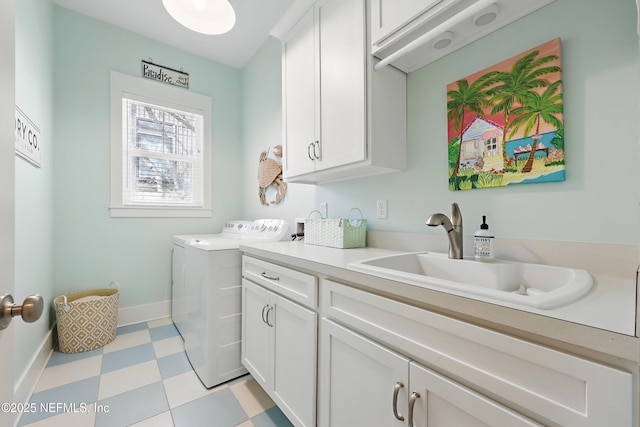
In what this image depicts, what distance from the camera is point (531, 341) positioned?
1.83 feet

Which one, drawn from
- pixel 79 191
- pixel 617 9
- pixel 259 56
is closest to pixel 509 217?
pixel 617 9

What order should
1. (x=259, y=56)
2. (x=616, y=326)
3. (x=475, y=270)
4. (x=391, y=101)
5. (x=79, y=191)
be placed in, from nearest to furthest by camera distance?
1. (x=616, y=326)
2. (x=475, y=270)
3. (x=391, y=101)
4. (x=79, y=191)
5. (x=259, y=56)

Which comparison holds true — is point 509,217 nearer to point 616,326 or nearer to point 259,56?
point 616,326

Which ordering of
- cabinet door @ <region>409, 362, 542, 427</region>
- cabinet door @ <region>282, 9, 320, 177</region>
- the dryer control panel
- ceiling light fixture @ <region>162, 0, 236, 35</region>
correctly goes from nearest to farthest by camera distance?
cabinet door @ <region>409, 362, 542, 427</region>
cabinet door @ <region>282, 9, 320, 177</region>
ceiling light fixture @ <region>162, 0, 236, 35</region>
the dryer control panel

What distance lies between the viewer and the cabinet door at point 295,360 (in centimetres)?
114

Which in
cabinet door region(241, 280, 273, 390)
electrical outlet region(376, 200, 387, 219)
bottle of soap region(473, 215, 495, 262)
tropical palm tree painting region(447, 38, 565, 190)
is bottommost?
cabinet door region(241, 280, 273, 390)

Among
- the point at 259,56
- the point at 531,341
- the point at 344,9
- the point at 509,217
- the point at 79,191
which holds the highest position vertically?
the point at 259,56

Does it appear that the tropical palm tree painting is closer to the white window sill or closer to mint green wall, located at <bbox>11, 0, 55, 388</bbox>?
mint green wall, located at <bbox>11, 0, 55, 388</bbox>

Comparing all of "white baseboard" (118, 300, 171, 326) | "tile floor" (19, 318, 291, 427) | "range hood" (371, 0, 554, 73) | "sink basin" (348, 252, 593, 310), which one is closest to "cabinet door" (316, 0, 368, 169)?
"range hood" (371, 0, 554, 73)

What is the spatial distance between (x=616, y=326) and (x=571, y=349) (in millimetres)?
83

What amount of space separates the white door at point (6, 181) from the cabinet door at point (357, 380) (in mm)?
865

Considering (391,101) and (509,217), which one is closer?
(509,217)

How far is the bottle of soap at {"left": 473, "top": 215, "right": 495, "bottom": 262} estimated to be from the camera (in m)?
1.04

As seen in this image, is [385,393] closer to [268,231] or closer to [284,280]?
[284,280]
